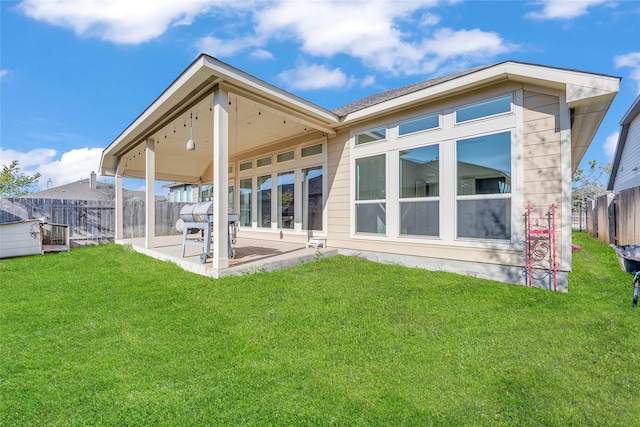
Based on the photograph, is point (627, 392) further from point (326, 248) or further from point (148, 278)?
point (148, 278)

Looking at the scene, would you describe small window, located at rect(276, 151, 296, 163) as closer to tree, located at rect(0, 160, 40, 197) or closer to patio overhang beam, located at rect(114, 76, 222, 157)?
patio overhang beam, located at rect(114, 76, 222, 157)

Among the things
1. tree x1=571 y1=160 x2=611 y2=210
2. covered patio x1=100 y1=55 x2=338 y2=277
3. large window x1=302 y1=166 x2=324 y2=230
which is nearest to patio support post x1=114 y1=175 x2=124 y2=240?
covered patio x1=100 y1=55 x2=338 y2=277

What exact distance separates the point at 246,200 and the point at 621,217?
1012cm

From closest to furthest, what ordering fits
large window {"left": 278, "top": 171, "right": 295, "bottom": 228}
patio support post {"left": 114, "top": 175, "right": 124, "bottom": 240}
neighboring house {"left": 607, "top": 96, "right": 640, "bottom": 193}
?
1. large window {"left": 278, "top": 171, "right": 295, "bottom": 228}
2. patio support post {"left": 114, "top": 175, "right": 124, "bottom": 240}
3. neighboring house {"left": 607, "top": 96, "right": 640, "bottom": 193}

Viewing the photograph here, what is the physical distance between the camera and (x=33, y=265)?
18.8 feet

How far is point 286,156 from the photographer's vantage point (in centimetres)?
793

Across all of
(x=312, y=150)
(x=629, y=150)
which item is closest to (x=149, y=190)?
(x=312, y=150)

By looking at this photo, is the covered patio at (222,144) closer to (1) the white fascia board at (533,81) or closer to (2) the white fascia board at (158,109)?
(2) the white fascia board at (158,109)

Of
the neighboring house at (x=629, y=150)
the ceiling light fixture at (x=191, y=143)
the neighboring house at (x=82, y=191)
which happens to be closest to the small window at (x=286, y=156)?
the ceiling light fixture at (x=191, y=143)

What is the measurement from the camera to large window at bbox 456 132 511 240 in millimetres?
4328

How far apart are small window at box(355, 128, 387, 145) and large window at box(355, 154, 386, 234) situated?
0.37 meters

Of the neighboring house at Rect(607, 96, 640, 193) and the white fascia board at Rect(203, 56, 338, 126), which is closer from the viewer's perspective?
the white fascia board at Rect(203, 56, 338, 126)

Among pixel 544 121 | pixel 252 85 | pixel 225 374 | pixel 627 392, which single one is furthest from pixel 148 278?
pixel 544 121

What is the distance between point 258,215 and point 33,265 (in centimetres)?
512
